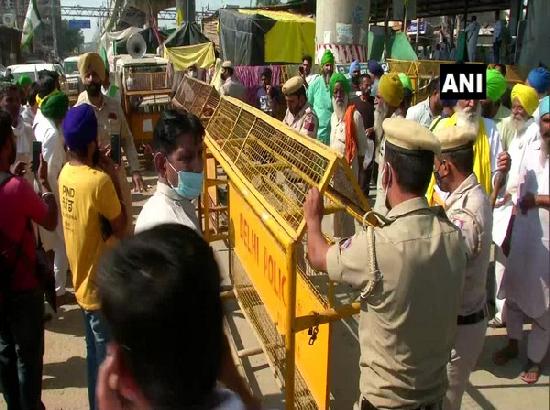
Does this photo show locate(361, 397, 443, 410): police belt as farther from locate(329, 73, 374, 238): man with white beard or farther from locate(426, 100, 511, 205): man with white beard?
locate(329, 73, 374, 238): man with white beard

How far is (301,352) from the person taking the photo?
302cm

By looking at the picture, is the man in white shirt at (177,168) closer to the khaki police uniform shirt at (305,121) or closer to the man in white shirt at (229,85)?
the khaki police uniform shirt at (305,121)

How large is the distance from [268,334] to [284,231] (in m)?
1.46

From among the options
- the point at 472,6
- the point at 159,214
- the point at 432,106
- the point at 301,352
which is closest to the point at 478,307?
the point at 301,352

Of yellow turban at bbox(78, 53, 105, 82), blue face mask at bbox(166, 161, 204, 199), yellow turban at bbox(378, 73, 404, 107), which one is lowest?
blue face mask at bbox(166, 161, 204, 199)

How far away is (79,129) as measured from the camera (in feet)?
9.55

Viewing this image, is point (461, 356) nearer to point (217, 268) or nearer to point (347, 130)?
point (217, 268)

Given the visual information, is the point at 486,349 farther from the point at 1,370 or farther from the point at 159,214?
the point at 1,370

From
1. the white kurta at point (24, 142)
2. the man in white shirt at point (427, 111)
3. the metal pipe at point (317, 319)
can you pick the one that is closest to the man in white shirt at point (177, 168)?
the metal pipe at point (317, 319)

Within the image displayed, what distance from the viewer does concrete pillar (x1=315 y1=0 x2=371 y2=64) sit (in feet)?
46.3

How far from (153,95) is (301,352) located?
8862 mm

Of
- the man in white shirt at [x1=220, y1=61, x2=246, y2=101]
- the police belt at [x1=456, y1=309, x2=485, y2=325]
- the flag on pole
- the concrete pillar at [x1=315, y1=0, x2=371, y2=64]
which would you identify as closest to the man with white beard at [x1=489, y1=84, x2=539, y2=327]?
the police belt at [x1=456, y1=309, x2=485, y2=325]

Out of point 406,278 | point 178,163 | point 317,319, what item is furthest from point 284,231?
point 406,278

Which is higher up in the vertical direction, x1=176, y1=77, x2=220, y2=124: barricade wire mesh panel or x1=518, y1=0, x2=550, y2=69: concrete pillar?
x1=518, y1=0, x2=550, y2=69: concrete pillar
